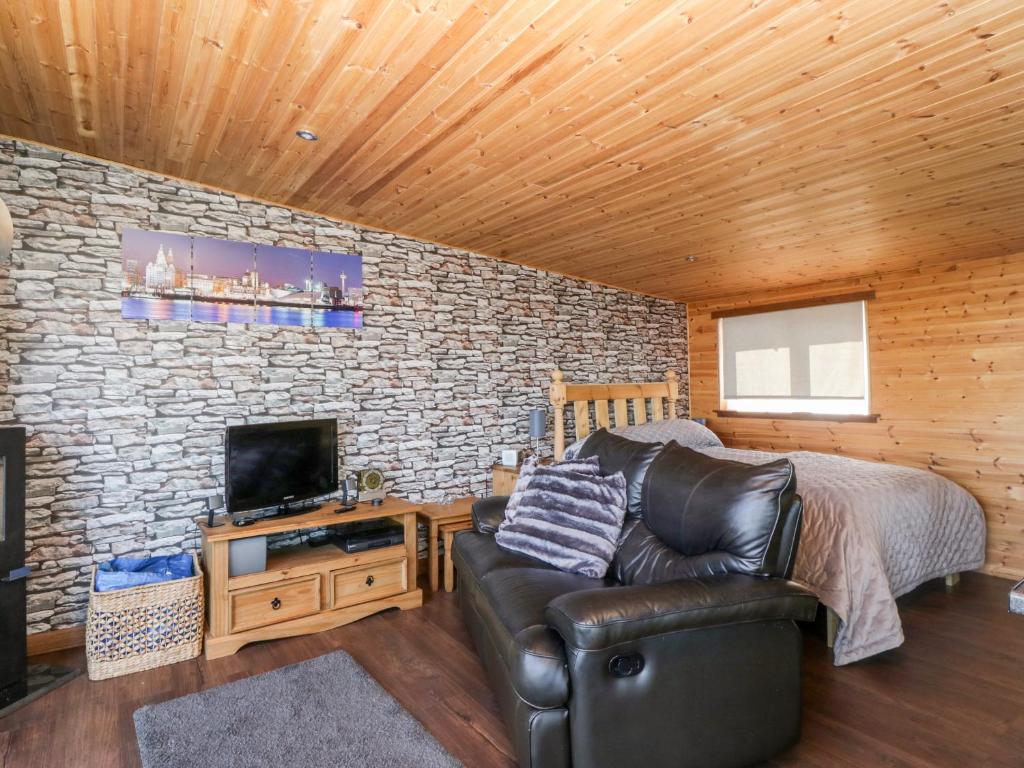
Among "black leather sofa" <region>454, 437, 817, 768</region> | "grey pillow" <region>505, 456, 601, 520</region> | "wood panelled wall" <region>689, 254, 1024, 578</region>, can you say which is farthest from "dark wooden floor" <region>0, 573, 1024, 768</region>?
"wood panelled wall" <region>689, 254, 1024, 578</region>

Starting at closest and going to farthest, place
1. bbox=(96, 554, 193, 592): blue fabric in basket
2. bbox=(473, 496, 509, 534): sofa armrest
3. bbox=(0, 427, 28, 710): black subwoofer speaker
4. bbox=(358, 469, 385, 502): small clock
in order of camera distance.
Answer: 1. bbox=(0, 427, 28, 710): black subwoofer speaker
2. bbox=(96, 554, 193, 592): blue fabric in basket
3. bbox=(473, 496, 509, 534): sofa armrest
4. bbox=(358, 469, 385, 502): small clock

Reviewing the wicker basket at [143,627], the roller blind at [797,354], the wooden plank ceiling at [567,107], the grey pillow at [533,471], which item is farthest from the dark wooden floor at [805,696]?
the wooden plank ceiling at [567,107]

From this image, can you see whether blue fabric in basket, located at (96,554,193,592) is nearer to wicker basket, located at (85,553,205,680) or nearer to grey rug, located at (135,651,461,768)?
wicker basket, located at (85,553,205,680)

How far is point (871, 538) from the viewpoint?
2.89 metres

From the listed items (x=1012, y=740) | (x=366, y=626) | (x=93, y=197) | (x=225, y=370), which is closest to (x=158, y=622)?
(x=366, y=626)

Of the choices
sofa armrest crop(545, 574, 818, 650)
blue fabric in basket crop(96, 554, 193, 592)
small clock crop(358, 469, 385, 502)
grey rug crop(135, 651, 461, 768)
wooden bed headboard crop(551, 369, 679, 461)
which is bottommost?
grey rug crop(135, 651, 461, 768)

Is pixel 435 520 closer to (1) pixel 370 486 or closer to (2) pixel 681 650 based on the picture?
(1) pixel 370 486

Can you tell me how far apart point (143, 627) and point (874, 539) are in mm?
3706

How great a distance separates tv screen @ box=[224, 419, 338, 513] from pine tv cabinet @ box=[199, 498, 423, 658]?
15 centimetres

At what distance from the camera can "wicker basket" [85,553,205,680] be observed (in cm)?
272

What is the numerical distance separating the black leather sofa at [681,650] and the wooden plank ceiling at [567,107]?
1425mm

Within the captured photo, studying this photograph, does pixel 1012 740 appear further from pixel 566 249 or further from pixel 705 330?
pixel 705 330

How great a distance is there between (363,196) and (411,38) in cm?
162

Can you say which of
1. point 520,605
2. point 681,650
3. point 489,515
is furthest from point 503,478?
point 681,650
